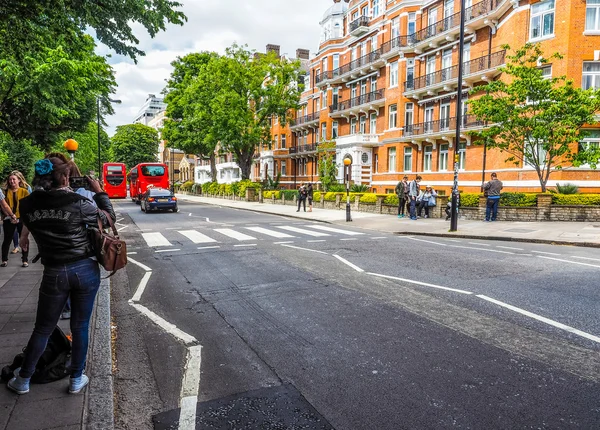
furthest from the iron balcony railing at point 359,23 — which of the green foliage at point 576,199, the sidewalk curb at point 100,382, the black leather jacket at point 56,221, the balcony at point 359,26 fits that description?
the black leather jacket at point 56,221

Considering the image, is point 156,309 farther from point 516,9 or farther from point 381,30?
point 381,30

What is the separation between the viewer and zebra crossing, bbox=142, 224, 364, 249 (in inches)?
524

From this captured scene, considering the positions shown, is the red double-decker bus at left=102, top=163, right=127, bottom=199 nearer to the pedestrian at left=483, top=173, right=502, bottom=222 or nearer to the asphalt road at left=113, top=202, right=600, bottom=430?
the pedestrian at left=483, top=173, right=502, bottom=222

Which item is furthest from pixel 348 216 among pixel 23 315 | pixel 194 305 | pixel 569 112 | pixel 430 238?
pixel 23 315

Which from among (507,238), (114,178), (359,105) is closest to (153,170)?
(114,178)

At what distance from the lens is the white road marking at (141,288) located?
A: 6.79m

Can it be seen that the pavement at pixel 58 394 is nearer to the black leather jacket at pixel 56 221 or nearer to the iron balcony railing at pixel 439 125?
the black leather jacket at pixel 56 221

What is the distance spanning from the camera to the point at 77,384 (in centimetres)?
347

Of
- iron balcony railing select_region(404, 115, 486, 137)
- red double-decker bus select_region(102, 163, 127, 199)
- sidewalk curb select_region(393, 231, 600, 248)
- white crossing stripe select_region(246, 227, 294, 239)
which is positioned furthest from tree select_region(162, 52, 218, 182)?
sidewalk curb select_region(393, 231, 600, 248)

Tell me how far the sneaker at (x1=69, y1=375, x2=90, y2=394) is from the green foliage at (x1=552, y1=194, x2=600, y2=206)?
19.7m

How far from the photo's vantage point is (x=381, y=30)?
3697 centimetres

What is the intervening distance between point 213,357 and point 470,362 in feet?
8.49

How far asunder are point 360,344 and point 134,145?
96273 mm

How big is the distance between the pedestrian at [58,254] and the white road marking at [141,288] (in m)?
3.25
